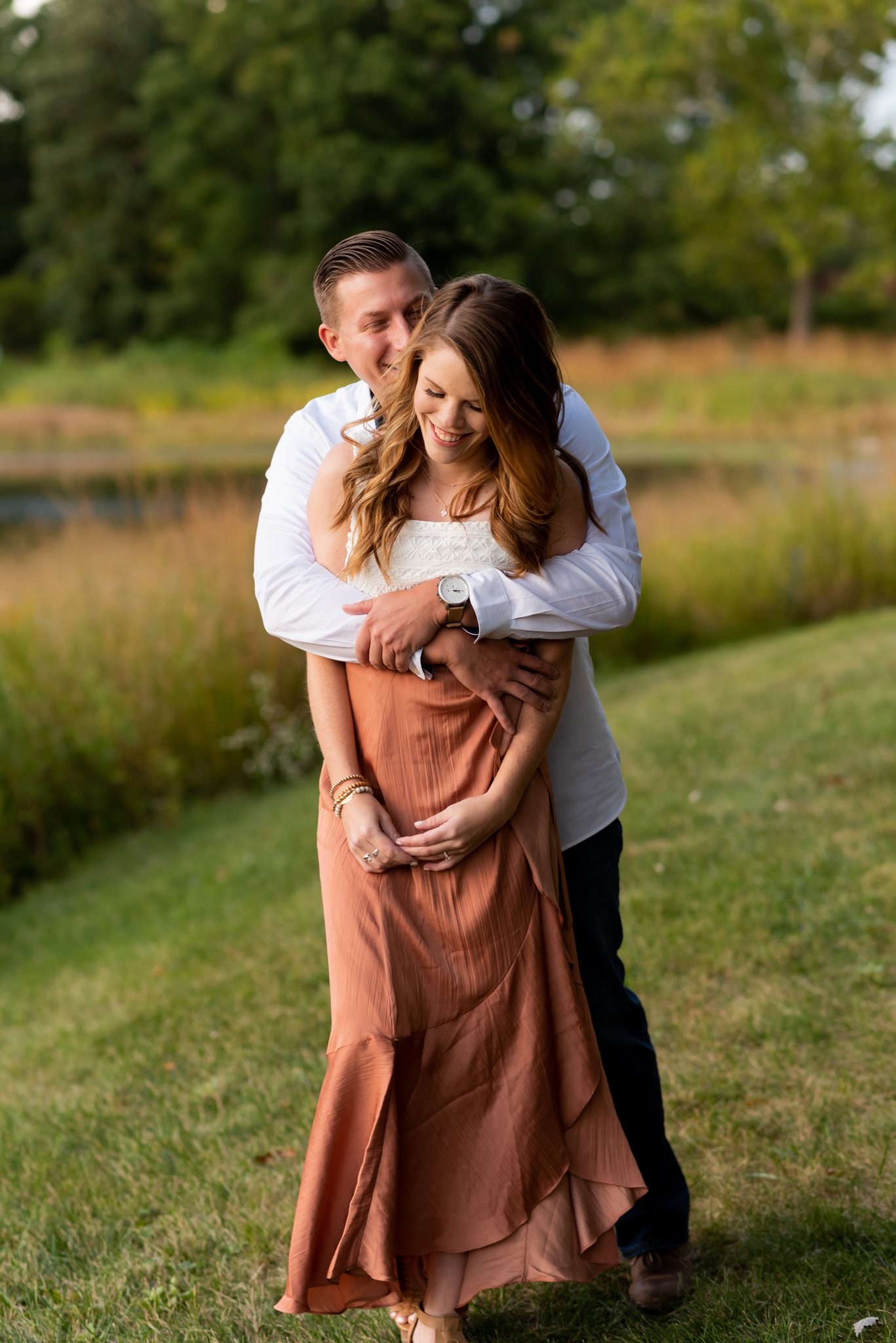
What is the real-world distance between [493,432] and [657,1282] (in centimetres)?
170

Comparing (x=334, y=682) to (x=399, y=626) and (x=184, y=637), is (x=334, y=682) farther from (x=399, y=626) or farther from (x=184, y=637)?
(x=184, y=637)

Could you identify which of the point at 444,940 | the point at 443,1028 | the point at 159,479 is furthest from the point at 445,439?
the point at 159,479

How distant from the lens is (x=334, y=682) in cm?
224

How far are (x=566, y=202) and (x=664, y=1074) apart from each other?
3829 cm

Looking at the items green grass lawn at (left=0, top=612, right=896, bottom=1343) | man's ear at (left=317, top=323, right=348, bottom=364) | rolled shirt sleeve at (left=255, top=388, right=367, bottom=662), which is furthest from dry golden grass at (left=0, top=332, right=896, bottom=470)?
rolled shirt sleeve at (left=255, top=388, right=367, bottom=662)

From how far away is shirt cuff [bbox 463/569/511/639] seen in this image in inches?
83.6

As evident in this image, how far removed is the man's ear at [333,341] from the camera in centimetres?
242

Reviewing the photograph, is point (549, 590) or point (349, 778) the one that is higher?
point (549, 590)

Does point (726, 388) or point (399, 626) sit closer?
point (399, 626)

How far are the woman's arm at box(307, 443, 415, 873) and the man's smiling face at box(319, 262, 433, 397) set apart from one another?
20 cm

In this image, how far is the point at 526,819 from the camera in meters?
2.22

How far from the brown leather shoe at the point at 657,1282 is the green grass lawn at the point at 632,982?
0.04 meters

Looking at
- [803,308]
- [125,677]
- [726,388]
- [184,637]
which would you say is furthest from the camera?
[803,308]

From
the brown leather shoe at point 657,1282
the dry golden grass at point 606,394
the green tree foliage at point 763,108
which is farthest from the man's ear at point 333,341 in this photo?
the green tree foliage at point 763,108
